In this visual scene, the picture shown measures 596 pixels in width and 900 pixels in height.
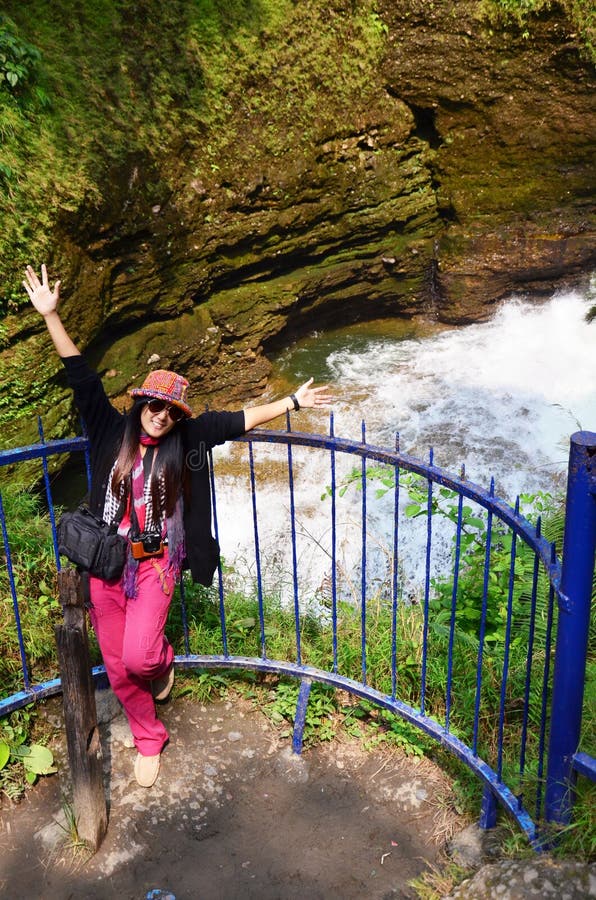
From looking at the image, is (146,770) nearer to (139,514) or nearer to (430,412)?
(139,514)

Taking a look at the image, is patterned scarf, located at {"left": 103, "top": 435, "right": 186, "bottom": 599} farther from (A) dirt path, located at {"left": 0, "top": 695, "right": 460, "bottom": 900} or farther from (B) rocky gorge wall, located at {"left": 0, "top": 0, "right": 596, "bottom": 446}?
(B) rocky gorge wall, located at {"left": 0, "top": 0, "right": 596, "bottom": 446}

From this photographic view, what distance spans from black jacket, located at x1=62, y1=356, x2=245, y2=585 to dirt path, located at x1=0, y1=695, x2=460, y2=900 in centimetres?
98

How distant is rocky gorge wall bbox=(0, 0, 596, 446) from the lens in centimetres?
838

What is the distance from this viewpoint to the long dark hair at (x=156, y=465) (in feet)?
11.5

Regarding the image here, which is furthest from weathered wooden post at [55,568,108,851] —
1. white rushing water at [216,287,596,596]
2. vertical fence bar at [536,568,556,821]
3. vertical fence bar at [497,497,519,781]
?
white rushing water at [216,287,596,596]

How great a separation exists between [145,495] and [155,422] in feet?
1.07

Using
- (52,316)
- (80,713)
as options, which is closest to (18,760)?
(80,713)

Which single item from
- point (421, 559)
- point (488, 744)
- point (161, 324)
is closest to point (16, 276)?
point (161, 324)

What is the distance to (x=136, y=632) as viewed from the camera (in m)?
3.57

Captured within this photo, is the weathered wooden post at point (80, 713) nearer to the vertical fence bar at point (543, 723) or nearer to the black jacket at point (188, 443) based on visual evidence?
the black jacket at point (188, 443)

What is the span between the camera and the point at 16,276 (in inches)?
280

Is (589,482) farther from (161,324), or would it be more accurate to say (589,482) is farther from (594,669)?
(161,324)

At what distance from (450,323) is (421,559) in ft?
15.8

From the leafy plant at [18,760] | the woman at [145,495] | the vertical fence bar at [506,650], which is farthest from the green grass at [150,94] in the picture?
the vertical fence bar at [506,650]
